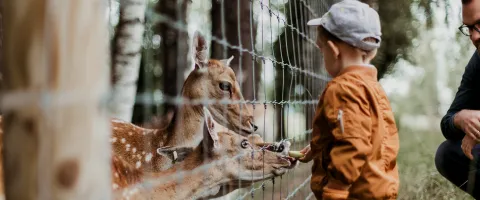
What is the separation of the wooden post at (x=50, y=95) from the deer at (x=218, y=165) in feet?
8.84

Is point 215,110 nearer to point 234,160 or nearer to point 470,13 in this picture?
point 234,160

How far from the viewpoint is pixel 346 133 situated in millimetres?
2611

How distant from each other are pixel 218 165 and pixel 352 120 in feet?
6.00

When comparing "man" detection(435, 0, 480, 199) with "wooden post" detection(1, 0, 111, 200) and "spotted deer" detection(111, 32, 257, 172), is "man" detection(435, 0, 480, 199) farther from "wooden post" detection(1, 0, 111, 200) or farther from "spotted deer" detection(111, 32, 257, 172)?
"wooden post" detection(1, 0, 111, 200)

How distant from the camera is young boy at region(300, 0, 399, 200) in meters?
2.62

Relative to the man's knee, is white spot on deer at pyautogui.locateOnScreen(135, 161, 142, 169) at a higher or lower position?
higher

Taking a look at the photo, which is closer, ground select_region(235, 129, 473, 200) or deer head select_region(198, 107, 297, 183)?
deer head select_region(198, 107, 297, 183)

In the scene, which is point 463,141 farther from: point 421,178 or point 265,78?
point 421,178

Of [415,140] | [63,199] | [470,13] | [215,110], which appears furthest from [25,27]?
[415,140]

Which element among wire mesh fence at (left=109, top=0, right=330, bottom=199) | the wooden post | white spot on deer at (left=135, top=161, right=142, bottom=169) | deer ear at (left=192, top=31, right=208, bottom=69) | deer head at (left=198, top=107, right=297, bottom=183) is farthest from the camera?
deer head at (left=198, top=107, right=297, bottom=183)

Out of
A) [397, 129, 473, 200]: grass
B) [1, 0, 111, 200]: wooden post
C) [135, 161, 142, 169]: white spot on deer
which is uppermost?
[1, 0, 111, 200]: wooden post

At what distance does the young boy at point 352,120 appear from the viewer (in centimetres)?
262

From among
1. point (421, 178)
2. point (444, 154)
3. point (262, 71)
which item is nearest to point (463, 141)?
point (444, 154)

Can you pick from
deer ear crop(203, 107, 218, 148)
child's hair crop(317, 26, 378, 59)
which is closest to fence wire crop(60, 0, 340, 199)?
deer ear crop(203, 107, 218, 148)
